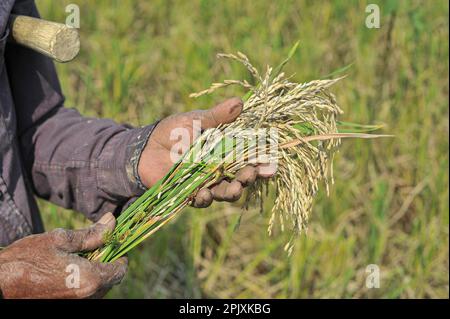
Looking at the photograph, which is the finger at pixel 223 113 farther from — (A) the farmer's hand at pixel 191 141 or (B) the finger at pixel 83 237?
(B) the finger at pixel 83 237

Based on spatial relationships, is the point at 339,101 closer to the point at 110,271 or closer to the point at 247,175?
the point at 247,175

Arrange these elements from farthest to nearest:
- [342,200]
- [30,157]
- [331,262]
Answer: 1. [342,200]
2. [331,262]
3. [30,157]

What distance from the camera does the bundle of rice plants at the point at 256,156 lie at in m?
1.45

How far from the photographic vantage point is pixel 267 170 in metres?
1.47

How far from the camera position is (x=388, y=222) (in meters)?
2.80

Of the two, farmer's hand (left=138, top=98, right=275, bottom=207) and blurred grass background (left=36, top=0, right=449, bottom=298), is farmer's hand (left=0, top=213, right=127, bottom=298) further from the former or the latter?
blurred grass background (left=36, top=0, right=449, bottom=298)

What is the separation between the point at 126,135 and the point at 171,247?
1.27 meters

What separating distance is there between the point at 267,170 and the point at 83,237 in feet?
1.27

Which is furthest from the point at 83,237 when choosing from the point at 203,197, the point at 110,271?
the point at 203,197

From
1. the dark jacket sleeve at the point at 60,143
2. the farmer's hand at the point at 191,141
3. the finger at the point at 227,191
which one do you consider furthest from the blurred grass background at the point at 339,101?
the finger at the point at 227,191

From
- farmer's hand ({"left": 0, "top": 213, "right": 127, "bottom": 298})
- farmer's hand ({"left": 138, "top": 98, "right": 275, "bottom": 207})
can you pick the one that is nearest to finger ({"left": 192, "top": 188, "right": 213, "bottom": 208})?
farmer's hand ({"left": 138, "top": 98, "right": 275, "bottom": 207})

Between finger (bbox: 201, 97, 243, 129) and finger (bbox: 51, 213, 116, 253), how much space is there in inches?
10.9
